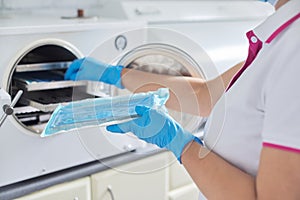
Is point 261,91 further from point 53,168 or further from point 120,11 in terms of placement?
point 120,11

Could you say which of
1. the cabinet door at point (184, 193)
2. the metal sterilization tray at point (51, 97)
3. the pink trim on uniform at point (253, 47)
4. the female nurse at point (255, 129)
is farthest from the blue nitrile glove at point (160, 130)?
the cabinet door at point (184, 193)

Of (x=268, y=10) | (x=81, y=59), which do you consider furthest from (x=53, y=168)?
(x=268, y=10)

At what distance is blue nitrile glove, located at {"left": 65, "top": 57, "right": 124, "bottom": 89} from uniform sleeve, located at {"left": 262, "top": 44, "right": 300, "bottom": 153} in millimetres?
824

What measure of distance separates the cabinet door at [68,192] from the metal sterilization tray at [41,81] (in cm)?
39

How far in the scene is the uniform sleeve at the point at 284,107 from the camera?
35.3 inches

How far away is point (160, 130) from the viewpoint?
3.90 feet

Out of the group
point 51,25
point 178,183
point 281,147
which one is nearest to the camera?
point 281,147

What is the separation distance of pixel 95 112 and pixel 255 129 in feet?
1.48

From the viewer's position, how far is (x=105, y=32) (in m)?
1.61

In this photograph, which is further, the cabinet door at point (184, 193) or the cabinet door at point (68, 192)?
the cabinet door at point (184, 193)

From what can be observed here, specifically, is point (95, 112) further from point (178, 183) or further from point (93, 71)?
point (178, 183)

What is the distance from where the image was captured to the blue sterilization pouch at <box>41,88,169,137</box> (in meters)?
1.14

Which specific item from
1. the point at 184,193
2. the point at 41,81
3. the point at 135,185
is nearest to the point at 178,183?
the point at 184,193

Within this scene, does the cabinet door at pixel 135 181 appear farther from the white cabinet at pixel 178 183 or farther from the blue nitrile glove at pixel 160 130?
the blue nitrile glove at pixel 160 130
